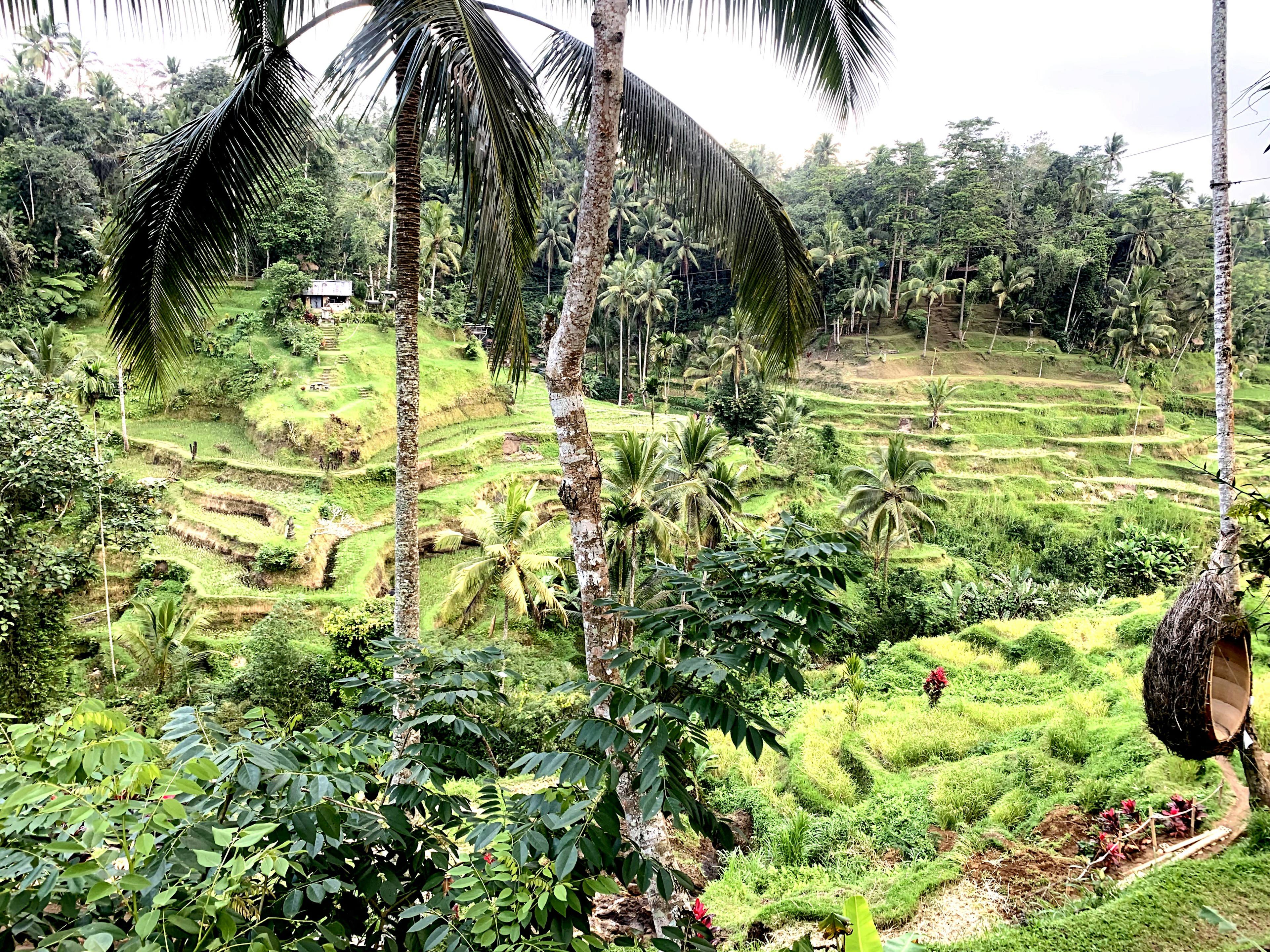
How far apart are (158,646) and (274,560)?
3.98 m

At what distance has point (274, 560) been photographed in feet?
49.6

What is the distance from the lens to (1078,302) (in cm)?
3891

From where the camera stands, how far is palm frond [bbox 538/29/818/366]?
150 inches

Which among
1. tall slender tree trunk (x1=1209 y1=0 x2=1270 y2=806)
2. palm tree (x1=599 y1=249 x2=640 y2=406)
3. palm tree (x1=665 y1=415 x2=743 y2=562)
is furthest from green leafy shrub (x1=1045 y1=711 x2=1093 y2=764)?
palm tree (x1=599 y1=249 x2=640 y2=406)

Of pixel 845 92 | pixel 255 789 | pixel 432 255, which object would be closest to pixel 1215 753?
pixel 845 92

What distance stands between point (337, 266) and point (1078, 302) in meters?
39.3

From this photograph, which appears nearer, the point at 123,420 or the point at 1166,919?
the point at 1166,919

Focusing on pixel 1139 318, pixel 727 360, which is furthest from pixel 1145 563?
pixel 727 360

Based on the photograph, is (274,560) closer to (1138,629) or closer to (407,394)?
(407,394)

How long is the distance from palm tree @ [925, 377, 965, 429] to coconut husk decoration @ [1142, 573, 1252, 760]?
27.2 m

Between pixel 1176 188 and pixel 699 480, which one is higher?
pixel 1176 188

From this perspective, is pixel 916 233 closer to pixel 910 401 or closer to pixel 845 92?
pixel 910 401

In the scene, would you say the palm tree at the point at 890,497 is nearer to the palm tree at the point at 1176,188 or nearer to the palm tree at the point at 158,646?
the palm tree at the point at 158,646

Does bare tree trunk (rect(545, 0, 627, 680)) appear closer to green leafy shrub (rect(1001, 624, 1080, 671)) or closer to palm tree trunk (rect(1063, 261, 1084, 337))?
green leafy shrub (rect(1001, 624, 1080, 671))
